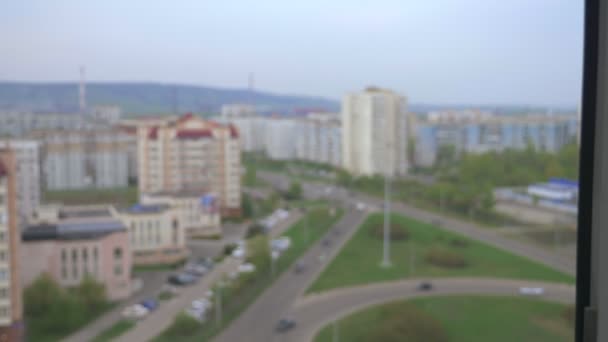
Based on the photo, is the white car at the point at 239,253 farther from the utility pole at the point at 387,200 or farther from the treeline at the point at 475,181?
the treeline at the point at 475,181

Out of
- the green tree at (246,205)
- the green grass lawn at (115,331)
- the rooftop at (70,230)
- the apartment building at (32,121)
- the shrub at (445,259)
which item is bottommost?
the shrub at (445,259)

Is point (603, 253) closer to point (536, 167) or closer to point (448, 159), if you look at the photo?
point (536, 167)

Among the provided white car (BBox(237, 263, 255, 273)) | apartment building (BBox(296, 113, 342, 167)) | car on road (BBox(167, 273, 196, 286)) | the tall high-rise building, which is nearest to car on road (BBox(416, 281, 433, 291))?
white car (BBox(237, 263, 255, 273))

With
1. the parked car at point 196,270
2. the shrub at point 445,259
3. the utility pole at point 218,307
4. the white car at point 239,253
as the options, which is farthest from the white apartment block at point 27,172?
the shrub at point 445,259

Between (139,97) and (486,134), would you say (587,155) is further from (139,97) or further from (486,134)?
(486,134)

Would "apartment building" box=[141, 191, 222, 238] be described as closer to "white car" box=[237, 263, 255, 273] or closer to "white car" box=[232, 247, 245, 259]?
"white car" box=[232, 247, 245, 259]

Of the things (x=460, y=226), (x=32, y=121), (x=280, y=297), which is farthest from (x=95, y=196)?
(x=460, y=226)

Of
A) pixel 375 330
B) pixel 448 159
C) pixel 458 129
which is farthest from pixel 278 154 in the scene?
pixel 375 330
